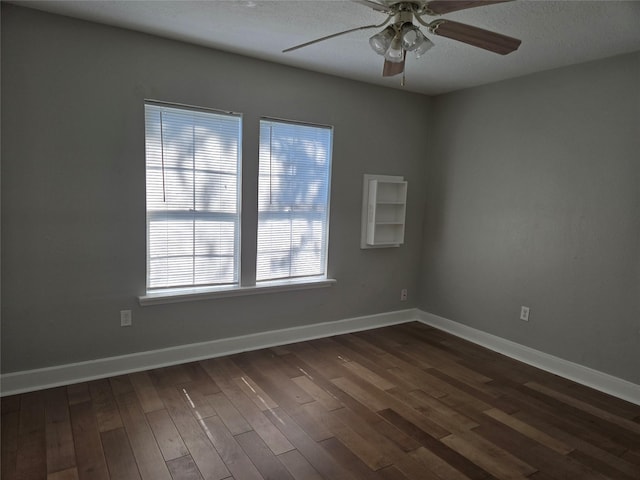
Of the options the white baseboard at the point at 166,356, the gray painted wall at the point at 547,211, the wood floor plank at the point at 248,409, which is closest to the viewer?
the wood floor plank at the point at 248,409

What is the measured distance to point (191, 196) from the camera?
3.24 metres

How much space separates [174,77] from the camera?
121 inches

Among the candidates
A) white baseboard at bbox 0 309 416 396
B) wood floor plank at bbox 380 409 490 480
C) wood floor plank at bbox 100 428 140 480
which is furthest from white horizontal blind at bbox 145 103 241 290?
wood floor plank at bbox 380 409 490 480

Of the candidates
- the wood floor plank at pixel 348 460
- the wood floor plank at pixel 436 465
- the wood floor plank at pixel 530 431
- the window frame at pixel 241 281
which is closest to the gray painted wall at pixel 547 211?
the wood floor plank at pixel 530 431

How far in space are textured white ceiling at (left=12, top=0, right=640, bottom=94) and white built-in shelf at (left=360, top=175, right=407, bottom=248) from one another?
1132mm

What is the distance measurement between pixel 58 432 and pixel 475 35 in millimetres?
3100

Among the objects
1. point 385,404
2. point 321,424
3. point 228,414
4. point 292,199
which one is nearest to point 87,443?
point 228,414

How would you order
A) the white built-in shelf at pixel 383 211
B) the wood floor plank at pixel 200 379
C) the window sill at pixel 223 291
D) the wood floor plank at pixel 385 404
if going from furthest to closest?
1. the white built-in shelf at pixel 383 211
2. the window sill at pixel 223 291
3. the wood floor plank at pixel 200 379
4. the wood floor plank at pixel 385 404

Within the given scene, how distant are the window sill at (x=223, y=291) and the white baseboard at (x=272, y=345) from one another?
15.5 inches

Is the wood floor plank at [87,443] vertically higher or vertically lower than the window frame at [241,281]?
lower

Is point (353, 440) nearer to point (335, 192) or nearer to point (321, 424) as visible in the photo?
point (321, 424)

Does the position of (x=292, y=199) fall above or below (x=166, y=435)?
above

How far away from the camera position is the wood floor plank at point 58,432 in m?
2.10

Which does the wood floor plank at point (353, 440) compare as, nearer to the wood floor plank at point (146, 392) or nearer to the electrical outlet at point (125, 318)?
the wood floor plank at point (146, 392)
